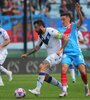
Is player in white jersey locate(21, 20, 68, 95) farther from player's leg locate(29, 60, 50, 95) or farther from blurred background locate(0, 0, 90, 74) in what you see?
blurred background locate(0, 0, 90, 74)

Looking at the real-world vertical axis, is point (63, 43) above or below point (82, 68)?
above

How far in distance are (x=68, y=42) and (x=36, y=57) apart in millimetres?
10102

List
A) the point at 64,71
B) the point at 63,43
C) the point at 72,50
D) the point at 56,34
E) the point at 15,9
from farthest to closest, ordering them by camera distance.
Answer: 1. the point at 15,9
2. the point at 72,50
3. the point at 64,71
4. the point at 56,34
5. the point at 63,43

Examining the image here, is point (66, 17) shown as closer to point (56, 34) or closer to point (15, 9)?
point (56, 34)

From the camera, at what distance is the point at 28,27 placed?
78.2 feet

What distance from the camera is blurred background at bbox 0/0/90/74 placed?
23.6 metres

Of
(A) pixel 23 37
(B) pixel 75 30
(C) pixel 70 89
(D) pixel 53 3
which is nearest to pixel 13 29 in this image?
(A) pixel 23 37

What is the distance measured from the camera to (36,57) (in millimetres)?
23734

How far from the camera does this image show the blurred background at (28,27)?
77.3ft

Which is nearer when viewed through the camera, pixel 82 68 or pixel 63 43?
pixel 63 43

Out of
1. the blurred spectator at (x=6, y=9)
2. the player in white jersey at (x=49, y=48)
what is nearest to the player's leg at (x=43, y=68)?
the player in white jersey at (x=49, y=48)

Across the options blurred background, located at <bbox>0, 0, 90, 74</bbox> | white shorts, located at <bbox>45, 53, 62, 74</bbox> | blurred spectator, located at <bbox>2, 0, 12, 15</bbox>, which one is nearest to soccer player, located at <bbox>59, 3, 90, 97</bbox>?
white shorts, located at <bbox>45, 53, 62, 74</bbox>

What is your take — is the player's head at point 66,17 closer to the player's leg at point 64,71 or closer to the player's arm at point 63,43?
the player's arm at point 63,43

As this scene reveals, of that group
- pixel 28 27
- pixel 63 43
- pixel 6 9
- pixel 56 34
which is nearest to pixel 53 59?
pixel 63 43
